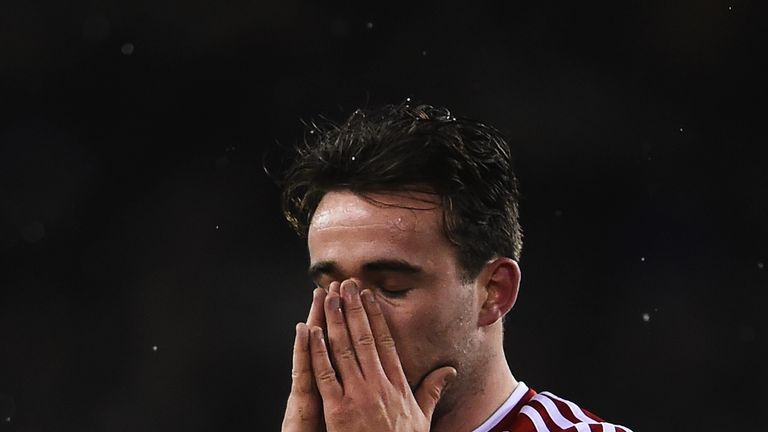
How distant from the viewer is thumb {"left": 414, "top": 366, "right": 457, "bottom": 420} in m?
3.11

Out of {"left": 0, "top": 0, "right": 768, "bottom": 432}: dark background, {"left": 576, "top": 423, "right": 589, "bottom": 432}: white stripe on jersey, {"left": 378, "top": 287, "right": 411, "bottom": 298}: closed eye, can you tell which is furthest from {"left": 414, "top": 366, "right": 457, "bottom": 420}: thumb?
{"left": 0, "top": 0, "right": 768, "bottom": 432}: dark background

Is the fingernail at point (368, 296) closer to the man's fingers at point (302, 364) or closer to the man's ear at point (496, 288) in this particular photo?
the man's fingers at point (302, 364)

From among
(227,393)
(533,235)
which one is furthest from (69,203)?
(533,235)

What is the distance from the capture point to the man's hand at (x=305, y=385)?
300 cm

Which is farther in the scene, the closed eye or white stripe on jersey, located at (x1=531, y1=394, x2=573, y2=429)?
white stripe on jersey, located at (x1=531, y1=394, x2=573, y2=429)

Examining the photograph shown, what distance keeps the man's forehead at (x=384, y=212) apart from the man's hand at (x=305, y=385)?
0.86ft

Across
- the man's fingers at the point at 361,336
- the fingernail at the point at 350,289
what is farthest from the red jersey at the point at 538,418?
the fingernail at the point at 350,289

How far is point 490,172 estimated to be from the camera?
3416 mm

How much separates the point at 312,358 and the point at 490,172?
0.81 m

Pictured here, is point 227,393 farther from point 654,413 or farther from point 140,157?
point 654,413

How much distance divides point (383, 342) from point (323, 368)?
0.55 ft

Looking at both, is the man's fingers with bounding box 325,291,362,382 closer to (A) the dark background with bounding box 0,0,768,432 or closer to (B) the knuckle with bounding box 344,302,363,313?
(B) the knuckle with bounding box 344,302,363,313

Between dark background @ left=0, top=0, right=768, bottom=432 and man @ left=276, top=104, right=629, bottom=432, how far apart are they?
15.4ft

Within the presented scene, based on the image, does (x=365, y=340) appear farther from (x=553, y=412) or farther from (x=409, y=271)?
(x=553, y=412)
